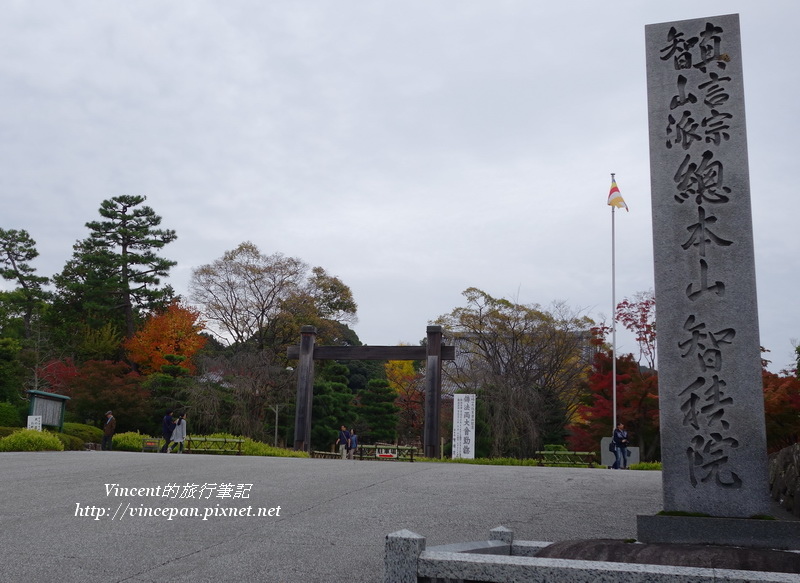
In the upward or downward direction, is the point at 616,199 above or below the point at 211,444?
above

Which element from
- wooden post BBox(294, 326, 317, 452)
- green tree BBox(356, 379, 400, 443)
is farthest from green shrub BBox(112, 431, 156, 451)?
green tree BBox(356, 379, 400, 443)

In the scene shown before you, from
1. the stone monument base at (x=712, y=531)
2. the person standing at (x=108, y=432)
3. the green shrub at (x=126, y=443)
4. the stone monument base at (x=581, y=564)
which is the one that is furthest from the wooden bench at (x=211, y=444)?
the stone monument base at (x=581, y=564)

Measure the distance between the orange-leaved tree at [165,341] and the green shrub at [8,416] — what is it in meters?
10.9

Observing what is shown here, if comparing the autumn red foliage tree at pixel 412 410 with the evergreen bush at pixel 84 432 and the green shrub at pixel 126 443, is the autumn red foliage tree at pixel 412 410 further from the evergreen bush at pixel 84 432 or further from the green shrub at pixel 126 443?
the evergreen bush at pixel 84 432

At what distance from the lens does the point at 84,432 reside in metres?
23.9

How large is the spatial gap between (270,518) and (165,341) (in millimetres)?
30846

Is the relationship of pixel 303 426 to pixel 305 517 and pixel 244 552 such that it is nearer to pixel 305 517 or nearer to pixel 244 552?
pixel 305 517

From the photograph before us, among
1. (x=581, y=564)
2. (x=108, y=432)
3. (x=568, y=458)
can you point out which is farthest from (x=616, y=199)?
(x=581, y=564)

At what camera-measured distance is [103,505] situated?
7672 mm

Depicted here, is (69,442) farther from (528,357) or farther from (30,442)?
(528,357)

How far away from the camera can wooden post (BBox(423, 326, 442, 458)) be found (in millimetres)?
20328

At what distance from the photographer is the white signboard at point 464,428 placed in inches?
853

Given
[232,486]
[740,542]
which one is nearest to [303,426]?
[232,486]

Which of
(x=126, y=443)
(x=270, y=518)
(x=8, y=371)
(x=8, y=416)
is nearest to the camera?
(x=270, y=518)
